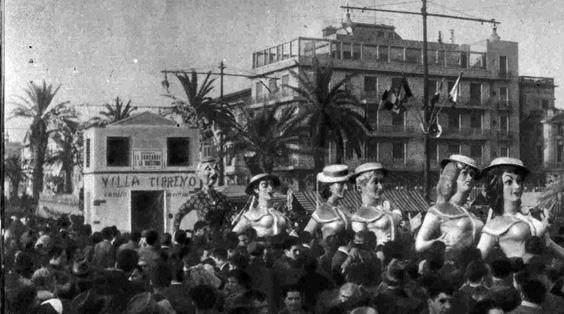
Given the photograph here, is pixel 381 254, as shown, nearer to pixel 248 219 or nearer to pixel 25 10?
pixel 248 219

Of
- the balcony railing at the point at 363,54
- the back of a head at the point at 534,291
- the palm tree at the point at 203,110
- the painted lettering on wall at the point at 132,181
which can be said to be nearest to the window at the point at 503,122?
the balcony railing at the point at 363,54

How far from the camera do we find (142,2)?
676 cm

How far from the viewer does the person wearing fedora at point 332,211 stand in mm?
6453

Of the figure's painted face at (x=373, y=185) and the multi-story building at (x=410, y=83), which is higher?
the multi-story building at (x=410, y=83)

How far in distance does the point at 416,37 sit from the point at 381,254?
149 inches

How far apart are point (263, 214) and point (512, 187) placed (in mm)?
2132

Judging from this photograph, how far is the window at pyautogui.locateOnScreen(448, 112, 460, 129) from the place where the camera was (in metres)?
8.55

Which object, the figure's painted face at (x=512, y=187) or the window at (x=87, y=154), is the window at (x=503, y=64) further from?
the window at (x=87, y=154)

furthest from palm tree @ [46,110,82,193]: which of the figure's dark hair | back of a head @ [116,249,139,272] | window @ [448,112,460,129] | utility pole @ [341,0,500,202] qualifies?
the figure's dark hair

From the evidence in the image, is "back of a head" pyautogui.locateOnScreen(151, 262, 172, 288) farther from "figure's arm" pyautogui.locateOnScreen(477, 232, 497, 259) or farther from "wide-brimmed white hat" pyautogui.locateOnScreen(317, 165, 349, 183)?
"wide-brimmed white hat" pyautogui.locateOnScreen(317, 165, 349, 183)

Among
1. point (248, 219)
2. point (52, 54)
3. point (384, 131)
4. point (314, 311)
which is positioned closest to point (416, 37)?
point (384, 131)

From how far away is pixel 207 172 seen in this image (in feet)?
24.6

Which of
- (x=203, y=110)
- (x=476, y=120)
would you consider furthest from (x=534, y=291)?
(x=476, y=120)

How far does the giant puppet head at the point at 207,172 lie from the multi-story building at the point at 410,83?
2.58 ft
